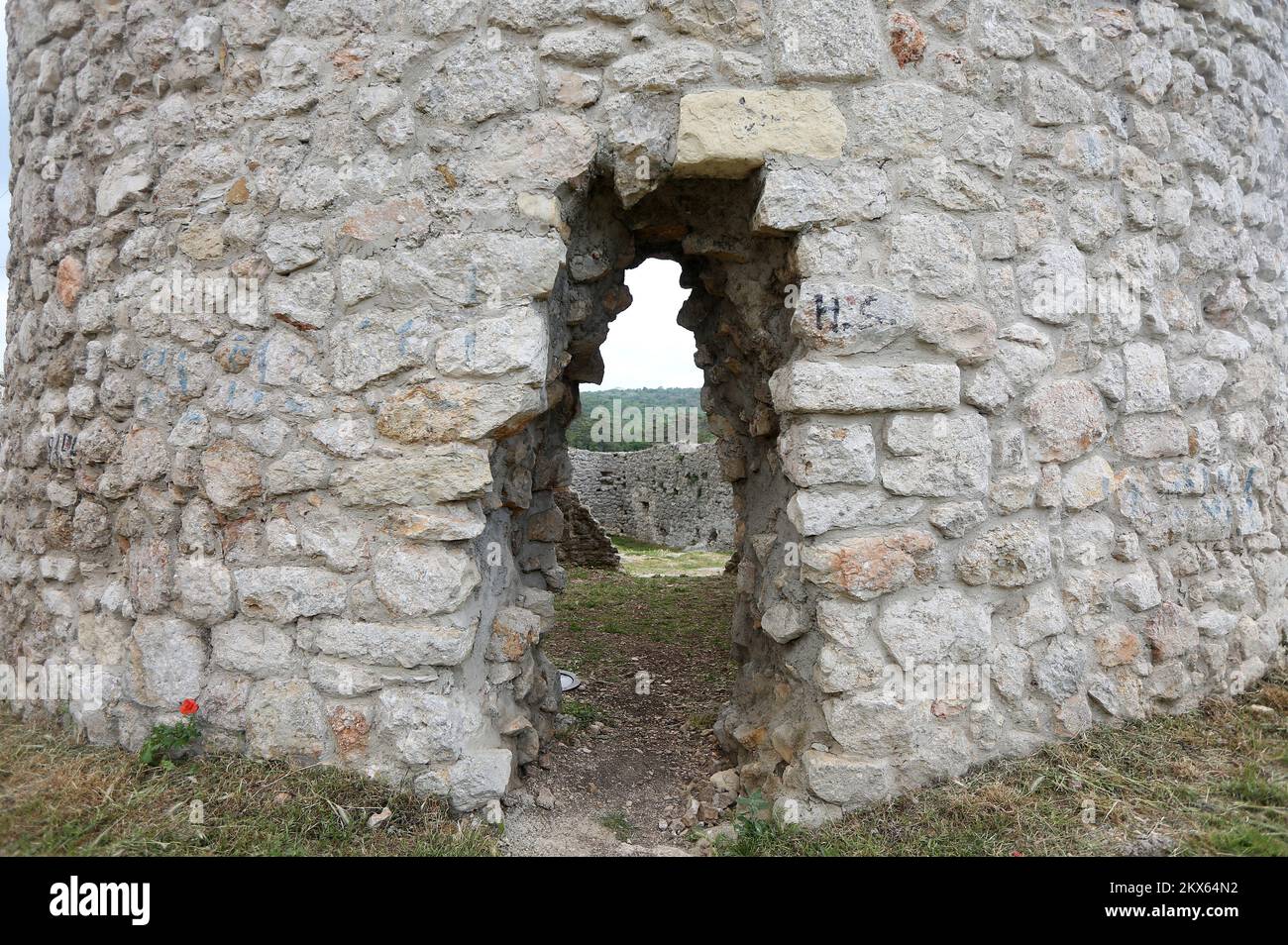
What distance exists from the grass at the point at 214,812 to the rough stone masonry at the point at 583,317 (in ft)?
0.37

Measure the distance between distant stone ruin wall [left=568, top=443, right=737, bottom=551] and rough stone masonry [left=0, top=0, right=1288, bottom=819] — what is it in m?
12.5

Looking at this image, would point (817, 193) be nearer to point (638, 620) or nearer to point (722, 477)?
point (722, 477)

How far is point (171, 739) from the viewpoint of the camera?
3.00m

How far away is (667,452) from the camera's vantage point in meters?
17.4

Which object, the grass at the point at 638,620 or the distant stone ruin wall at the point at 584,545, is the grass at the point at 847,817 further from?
the distant stone ruin wall at the point at 584,545

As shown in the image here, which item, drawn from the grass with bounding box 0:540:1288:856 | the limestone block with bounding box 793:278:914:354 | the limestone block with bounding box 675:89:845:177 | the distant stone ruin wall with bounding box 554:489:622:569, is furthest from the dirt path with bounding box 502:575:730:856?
the distant stone ruin wall with bounding box 554:489:622:569

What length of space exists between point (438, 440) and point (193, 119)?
1714 millimetres

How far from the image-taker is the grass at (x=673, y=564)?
1132 centimetres

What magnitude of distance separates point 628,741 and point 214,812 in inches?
81.2

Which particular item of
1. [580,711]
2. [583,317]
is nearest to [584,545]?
[580,711]

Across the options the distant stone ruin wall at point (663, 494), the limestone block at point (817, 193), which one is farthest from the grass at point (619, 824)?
the distant stone ruin wall at point (663, 494)

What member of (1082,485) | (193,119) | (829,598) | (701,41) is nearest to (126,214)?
(193,119)

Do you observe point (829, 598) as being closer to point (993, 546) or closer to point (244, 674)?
point (993, 546)

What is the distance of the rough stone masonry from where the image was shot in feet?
9.50
